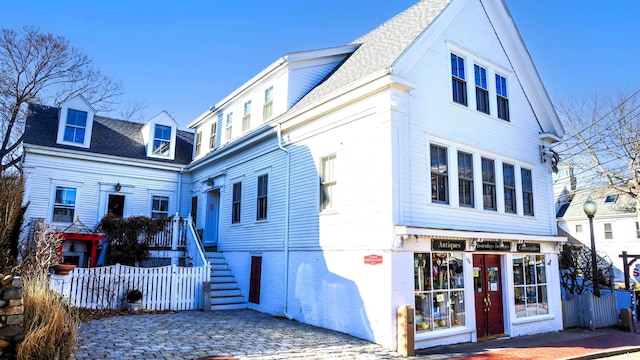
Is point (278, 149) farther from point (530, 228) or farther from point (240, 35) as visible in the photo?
point (530, 228)

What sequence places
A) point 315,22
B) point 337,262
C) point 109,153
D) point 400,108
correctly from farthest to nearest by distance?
1. point 109,153
2. point 315,22
3. point 337,262
4. point 400,108

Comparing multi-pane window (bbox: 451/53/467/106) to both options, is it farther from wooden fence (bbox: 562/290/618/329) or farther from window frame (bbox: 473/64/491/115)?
wooden fence (bbox: 562/290/618/329)

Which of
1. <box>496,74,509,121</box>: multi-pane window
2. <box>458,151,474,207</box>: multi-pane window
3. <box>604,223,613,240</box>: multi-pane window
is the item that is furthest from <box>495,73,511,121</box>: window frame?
<box>604,223,613,240</box>: multi-pane window

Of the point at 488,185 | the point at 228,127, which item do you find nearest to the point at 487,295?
the point at 488,185

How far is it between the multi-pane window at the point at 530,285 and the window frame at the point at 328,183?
577 cm

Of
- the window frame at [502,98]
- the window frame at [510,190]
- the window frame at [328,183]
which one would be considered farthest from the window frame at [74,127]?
the window frame at [510,190]

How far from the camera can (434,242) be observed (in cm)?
1036

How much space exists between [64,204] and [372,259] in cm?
1460

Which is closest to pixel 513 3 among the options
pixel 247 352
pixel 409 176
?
pixel 409 176

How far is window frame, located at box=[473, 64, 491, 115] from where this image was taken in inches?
508

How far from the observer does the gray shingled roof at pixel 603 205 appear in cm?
3224

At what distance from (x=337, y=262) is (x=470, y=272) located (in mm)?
3494

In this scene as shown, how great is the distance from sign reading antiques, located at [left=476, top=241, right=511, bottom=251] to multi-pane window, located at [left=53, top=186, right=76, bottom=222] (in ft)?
53.5

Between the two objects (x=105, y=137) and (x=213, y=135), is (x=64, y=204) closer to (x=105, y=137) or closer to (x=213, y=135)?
(x=105, y=137)
